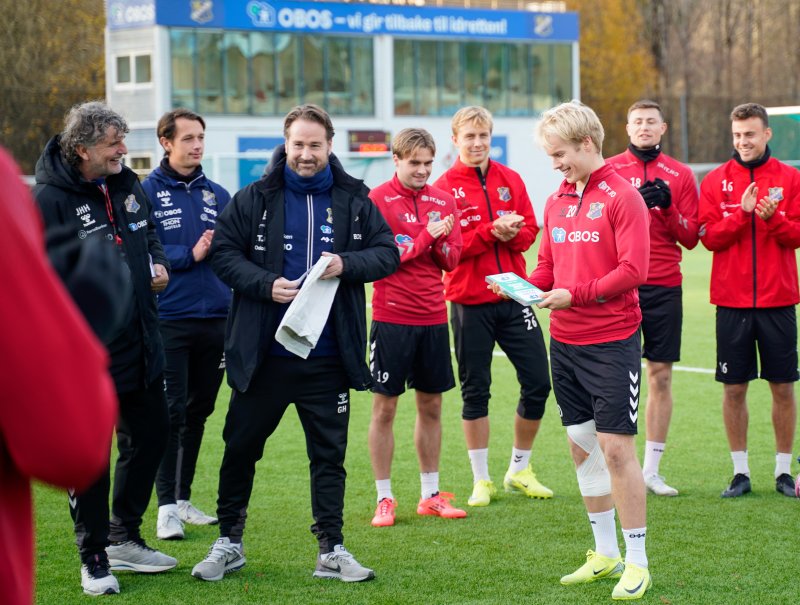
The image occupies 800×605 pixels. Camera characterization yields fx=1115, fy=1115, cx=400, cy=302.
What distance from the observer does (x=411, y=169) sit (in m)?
5.89

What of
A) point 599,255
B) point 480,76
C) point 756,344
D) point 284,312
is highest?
point 480,76

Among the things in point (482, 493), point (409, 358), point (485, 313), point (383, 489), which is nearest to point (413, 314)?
point (409, 358)

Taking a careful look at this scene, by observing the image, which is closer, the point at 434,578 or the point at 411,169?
the point at 434,578

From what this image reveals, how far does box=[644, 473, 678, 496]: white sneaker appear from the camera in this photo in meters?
6.27

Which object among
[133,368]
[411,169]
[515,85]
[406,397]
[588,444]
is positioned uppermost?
[515,85]

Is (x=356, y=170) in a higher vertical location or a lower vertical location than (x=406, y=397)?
higher

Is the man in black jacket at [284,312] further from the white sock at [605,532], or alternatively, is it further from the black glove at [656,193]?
the black glove at [656,193]

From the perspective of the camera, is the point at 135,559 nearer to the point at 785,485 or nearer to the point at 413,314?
the point at 413,314

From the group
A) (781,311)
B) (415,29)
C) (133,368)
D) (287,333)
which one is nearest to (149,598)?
(133,368)

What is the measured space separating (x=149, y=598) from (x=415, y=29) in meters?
42.7

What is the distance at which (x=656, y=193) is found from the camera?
6.17 meters

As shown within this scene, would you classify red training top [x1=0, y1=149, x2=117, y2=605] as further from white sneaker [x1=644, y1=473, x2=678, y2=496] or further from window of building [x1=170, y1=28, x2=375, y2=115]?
window of building [x1=170, y1=28, x2=375, y2=115]

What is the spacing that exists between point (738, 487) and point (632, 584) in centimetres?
200

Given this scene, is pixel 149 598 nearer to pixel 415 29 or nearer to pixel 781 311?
pixel 781 311
